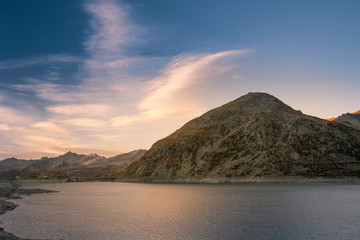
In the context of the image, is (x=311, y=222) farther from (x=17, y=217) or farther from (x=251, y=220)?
(x=17, y=217)

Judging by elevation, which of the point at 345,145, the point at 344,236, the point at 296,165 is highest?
the point at 345,145

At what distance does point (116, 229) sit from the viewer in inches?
1368

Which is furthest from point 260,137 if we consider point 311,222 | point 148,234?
point 148,234

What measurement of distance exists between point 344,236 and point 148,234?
20.7m

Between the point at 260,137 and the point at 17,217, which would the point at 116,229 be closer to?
the point at 17,217

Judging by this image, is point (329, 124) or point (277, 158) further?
point (329, 124)

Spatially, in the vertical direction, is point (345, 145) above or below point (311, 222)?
above

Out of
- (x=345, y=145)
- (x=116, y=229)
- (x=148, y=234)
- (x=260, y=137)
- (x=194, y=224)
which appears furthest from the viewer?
(x=260, y=137)

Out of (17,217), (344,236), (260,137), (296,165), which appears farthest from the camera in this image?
Result: (260,137)

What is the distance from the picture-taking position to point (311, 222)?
37500 mm

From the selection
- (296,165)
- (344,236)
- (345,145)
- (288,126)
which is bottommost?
(344,236)

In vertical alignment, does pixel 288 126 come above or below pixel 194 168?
above

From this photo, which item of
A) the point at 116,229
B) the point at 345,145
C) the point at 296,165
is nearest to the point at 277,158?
the point at 296,165

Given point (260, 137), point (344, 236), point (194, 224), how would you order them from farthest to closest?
point (260, 137) < point (194, 224) < point (344, 236)
